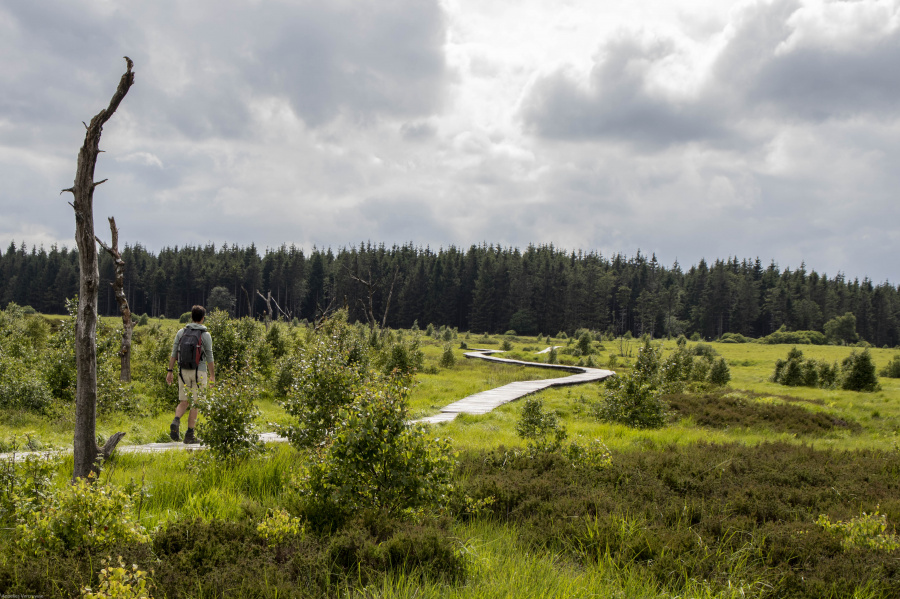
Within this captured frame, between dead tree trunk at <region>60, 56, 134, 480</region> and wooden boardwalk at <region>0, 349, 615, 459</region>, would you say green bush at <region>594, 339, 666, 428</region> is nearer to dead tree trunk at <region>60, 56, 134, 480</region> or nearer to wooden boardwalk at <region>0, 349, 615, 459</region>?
wooden boardwalk at <region>0, 349, 615, 459</region>

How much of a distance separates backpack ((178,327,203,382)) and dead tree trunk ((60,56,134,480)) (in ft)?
12.1

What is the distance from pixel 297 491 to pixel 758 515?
4.60 m

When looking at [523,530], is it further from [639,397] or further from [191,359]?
[639,397]

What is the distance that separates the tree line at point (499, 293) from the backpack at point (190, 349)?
254 feet

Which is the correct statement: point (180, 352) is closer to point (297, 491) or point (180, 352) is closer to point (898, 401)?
point (297, 491)

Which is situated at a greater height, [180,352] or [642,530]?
→ [180,352]

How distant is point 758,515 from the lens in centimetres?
513

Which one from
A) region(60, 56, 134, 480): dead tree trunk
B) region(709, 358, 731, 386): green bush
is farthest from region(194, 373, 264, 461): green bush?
region(709, 358, 731, 386): green bush

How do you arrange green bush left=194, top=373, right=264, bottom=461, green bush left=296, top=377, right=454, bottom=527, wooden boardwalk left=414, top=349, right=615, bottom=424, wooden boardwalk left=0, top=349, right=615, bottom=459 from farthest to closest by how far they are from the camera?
wooden boardwalk left=414, top=349, right=615, bottom=424 < wooden boardwalk left=0, top=349, right=615, bottom=459 < green bush left=194, top=373, right=264, bottom=461 < green bush left=296, top=377, right=454, bottom=527

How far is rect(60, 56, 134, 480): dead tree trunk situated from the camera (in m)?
4.17

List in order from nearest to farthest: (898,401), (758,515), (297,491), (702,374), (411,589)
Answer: (411,589), (297,491), (758,515), (898,401), (702,374)

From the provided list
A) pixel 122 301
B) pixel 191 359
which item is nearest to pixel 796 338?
pixel 122 301

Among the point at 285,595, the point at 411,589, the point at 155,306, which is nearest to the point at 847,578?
the point at 411,589

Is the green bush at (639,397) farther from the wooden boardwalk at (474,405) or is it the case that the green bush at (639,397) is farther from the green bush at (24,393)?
the green bush at (24,393)
